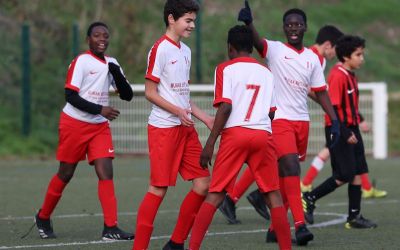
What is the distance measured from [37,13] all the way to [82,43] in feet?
7.44

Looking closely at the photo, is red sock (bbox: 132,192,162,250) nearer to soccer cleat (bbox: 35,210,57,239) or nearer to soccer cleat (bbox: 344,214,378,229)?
soccer cleat (bbox: 35,210,57,239)

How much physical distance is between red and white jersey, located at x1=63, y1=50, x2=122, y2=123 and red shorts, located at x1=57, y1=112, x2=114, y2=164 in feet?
0.22

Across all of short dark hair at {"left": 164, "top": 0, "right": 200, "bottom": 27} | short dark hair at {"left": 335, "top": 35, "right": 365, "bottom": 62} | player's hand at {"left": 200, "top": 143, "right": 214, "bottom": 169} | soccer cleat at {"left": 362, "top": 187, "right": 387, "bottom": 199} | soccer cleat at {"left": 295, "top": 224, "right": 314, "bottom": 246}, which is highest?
short dark hair at {"left": 164, "top": 0, "right": 200, "bottom": 27}

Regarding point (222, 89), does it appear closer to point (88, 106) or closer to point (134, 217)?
point (88, 106)

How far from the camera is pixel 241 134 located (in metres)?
8.45

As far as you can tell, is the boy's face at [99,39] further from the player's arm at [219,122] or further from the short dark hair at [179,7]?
the player's arm at [219,122]

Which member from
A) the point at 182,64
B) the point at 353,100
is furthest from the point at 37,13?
the point at 182,64

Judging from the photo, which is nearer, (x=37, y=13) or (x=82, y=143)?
(x=82, y=143)

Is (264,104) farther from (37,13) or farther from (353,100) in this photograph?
(37,13)

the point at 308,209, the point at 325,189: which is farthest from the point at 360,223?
the point at 325,189

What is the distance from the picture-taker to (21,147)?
2189 cm

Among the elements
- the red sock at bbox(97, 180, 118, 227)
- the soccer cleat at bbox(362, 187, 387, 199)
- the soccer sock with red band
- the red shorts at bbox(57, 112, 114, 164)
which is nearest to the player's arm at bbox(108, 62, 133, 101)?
the red shorts at bbox(57, 112, 114, 164)

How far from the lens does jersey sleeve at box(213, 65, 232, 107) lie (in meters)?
8.37

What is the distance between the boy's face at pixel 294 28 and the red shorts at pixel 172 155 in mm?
1548
